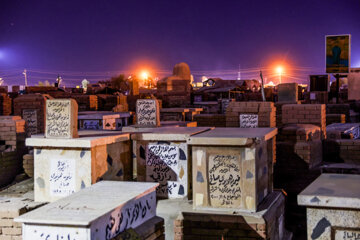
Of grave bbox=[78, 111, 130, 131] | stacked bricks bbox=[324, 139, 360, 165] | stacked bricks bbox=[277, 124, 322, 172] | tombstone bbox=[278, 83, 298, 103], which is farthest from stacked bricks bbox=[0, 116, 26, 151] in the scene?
tombstone bbox=[278, 83, 298, 103]

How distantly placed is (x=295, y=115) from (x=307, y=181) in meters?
2.09

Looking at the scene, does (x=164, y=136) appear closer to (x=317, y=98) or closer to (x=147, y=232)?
(x=147, y=232)

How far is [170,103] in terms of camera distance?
1970 centimetres

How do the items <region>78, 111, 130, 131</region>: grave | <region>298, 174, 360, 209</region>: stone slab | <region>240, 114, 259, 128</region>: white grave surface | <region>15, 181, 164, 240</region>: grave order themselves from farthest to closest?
<region>78, 111, 130, 131</region>: grave, <region>240, 114, 259, 128</region>: white grave surface, <region>298, 174, 360, 209</region>: stone slab, <region>15, 181, 164, 240</region>: grave

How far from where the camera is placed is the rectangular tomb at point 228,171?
5.22m

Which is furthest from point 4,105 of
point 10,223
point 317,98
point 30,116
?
point 317,98

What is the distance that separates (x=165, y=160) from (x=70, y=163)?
142 centimetres

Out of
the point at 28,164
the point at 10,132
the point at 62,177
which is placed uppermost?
the point at 10,132

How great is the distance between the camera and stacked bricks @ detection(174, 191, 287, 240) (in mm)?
5121

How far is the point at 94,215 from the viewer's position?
3.03 metres

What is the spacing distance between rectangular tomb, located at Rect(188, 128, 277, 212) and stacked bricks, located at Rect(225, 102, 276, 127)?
3448mm

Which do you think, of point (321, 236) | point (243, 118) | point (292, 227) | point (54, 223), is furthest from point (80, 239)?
point (243, 118)

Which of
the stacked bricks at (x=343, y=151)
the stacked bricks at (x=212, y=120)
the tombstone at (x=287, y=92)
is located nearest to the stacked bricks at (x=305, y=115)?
the stacked bricks at (x=343, y=151)

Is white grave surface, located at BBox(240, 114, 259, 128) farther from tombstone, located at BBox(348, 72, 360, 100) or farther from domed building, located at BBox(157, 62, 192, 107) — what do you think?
tombstone, located at BBox(348, 72, 360, 100)
